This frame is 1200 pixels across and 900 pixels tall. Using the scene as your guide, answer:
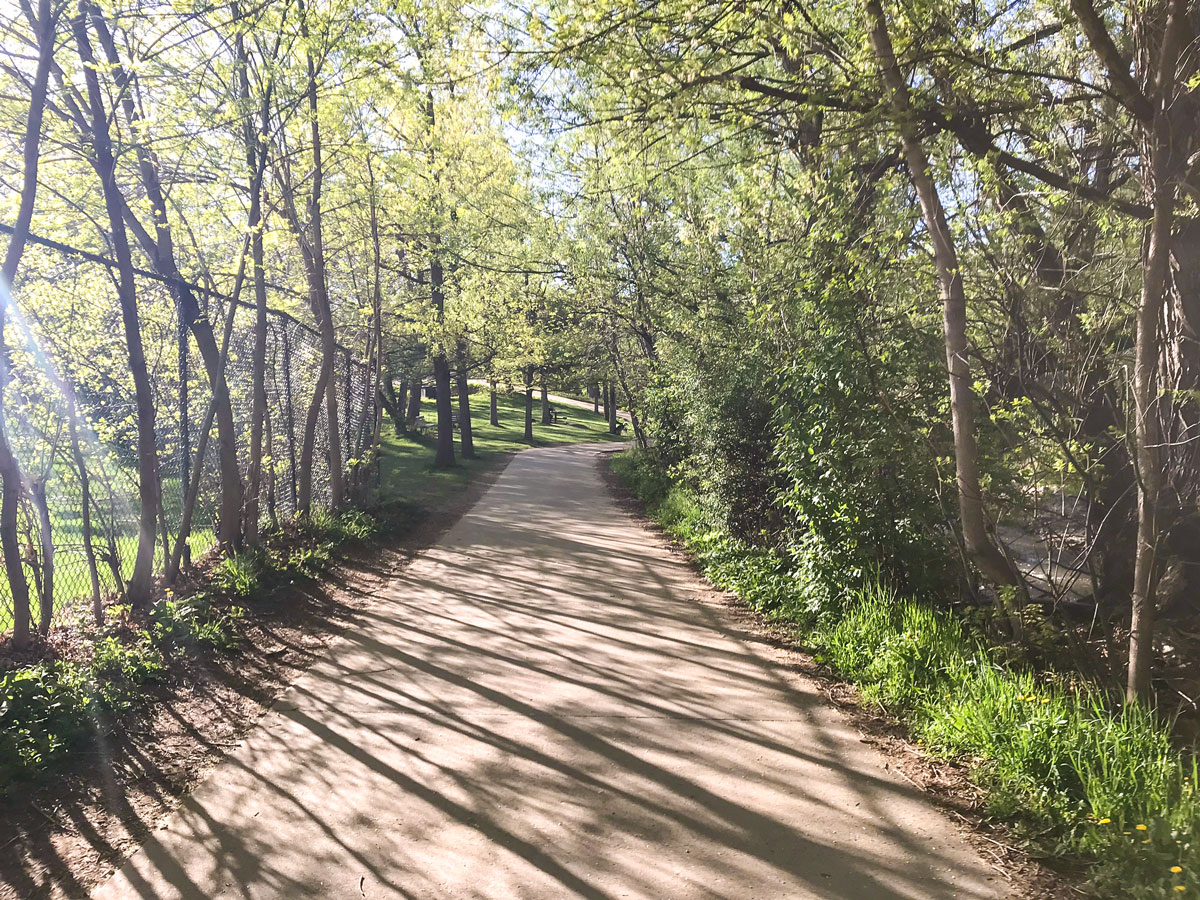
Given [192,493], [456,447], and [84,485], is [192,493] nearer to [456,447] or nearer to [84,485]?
[84,485]

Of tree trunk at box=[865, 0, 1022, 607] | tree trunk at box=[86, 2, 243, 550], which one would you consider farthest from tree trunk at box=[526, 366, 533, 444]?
tree trunk at box=[865, 0, 1022, 607]

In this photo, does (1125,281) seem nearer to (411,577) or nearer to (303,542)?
(411,577)

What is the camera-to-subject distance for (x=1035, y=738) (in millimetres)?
3527

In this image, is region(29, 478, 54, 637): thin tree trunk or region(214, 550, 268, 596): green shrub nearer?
region(29, 478, 54, 637): thin tree trunk

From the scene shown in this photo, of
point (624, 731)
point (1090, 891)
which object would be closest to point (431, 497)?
point (624, 731)

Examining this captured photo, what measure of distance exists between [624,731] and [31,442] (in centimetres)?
A: 489

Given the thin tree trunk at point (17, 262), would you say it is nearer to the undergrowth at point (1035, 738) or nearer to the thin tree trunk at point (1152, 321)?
the undergrowth at point (1035, 738)

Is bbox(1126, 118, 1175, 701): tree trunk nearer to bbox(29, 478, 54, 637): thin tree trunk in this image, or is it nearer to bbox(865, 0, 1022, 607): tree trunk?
bbox(865, 0, 1022, 607): tree trunk

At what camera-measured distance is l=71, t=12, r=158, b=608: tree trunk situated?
18.5ft

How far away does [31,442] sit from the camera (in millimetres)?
5500

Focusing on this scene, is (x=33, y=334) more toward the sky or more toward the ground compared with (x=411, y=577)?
more toward the sky

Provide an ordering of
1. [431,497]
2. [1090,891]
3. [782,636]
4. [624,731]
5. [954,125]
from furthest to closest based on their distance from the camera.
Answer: [431,497]
[782,636]
[954,125]
[624,731]
[1090,891]

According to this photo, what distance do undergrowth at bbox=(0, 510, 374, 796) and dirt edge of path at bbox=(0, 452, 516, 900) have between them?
11cm

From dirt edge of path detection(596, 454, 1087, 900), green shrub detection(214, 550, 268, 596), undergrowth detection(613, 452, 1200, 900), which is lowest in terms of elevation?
dirt edge of path detection(596, 454, 1087, 900)
